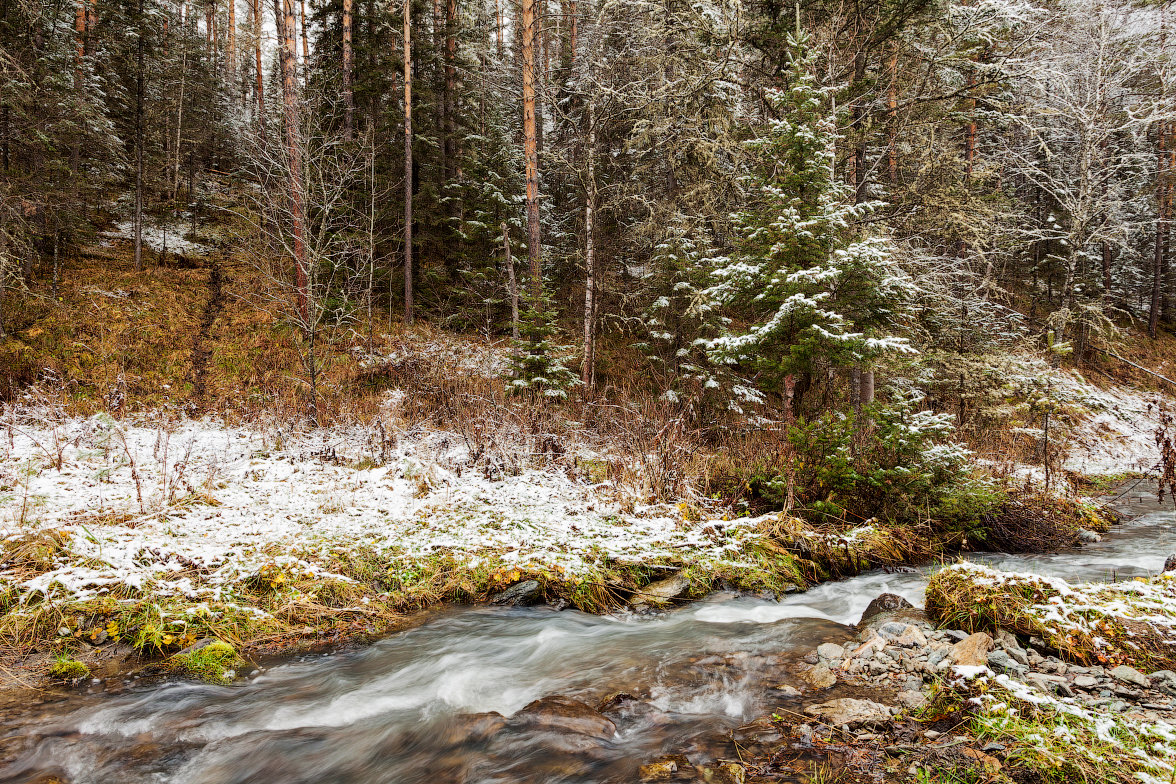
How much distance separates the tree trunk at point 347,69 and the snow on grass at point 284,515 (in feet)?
46.6

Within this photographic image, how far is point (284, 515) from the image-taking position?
5988 millimetres

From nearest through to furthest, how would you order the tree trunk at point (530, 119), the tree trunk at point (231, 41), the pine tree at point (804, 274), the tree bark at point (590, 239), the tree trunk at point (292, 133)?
the pine tree at point (804, 274) < the tree trunk at point (292, 133) < the tree trunk at point (530, 119) < the tree bark at point (590, 239) < the tree trunk at point (231, 41)

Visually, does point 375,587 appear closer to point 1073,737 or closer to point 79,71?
point 1073,737

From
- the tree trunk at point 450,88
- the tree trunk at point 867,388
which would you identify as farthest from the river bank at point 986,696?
the tree trunk at point 450,88

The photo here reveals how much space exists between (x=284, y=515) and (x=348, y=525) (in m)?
0.76

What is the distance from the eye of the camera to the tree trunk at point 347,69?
18156 mm

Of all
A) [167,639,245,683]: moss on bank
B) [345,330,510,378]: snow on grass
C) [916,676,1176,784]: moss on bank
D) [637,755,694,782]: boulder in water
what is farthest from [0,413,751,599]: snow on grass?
[345,330,510,378]: snow on grass

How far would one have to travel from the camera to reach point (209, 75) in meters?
26.3

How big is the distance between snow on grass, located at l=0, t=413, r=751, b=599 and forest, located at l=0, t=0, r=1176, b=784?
5 centimetres

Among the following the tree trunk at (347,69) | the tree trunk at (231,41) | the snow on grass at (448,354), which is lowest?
the snow on grass at (448,354)

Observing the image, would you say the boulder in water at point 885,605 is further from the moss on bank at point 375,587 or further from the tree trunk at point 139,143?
the tree trunk at point 139,143

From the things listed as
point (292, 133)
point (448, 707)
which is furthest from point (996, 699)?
point (292, 133)

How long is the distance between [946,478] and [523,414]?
611 centimetres

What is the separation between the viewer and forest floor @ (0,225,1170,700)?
168 inches
